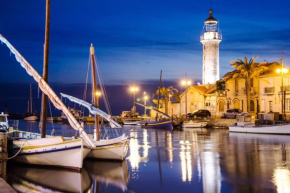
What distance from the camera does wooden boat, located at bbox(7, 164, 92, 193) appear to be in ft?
66.6

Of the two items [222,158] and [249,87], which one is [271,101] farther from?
[222,158]

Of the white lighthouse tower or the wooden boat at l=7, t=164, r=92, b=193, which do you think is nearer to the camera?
the wooden boat at l=7, t=164, r=92, b=193

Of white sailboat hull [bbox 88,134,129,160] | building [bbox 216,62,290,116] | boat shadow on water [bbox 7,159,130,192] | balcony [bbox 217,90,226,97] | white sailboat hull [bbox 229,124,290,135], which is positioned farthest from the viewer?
balcony [bbox 217,90,226,97]

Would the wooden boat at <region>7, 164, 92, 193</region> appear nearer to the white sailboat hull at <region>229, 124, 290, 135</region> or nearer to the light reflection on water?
the light reflection on water

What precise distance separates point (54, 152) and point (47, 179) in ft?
7.70

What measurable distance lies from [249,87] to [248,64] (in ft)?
12.0

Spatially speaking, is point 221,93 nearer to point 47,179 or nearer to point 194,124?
point 194,124

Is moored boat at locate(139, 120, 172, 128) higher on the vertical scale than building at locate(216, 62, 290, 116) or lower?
lower

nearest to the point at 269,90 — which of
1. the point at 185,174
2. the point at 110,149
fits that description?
the point at 110,149

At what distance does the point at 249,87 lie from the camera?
68.4 meters

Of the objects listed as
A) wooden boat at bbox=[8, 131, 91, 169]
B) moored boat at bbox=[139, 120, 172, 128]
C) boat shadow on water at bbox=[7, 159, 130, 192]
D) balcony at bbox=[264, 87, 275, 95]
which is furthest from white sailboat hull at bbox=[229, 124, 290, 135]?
wooden boat at bbox=[8, 131, 91, 169]

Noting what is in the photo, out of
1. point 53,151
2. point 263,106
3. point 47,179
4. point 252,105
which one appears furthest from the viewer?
point 252,105

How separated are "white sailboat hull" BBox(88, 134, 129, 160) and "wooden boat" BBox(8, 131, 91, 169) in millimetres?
1078

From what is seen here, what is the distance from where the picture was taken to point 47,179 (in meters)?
22.1
